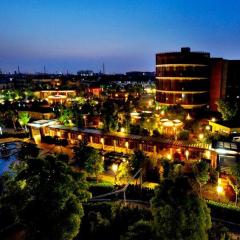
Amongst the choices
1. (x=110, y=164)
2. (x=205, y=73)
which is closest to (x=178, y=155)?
(x=110, y=164)

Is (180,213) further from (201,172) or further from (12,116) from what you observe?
(12,116)

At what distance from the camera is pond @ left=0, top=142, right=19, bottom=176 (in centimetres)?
3664

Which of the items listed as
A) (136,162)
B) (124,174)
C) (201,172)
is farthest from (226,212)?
(124,174)

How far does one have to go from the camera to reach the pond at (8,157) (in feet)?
120

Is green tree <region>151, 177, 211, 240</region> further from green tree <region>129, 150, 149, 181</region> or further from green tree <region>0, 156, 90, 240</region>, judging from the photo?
green tree <region>129, 150, 149, 181</region>

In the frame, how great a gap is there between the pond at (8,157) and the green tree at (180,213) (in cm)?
2680

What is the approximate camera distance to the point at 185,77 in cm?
5959

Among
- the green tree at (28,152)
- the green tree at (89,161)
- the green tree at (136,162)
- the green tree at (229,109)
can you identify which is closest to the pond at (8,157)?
the green tree at (28,152)

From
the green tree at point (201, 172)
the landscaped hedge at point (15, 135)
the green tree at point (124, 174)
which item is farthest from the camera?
the landscaped hedge at point (15, 135)

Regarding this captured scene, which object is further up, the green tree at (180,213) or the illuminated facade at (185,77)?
the illuminated facade at (185,77)

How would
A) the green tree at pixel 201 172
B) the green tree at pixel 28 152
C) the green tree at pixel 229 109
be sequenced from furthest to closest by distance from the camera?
the green tree at pixel 229 109 < the green tree at pixel 28 152 < the green tree at pixel 201 172

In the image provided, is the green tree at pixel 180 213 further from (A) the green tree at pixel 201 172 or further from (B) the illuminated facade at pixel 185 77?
(B) the illuminated facade at pixel 185 77

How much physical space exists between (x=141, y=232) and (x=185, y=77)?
48875 mm

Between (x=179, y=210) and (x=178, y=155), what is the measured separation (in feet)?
76.4
